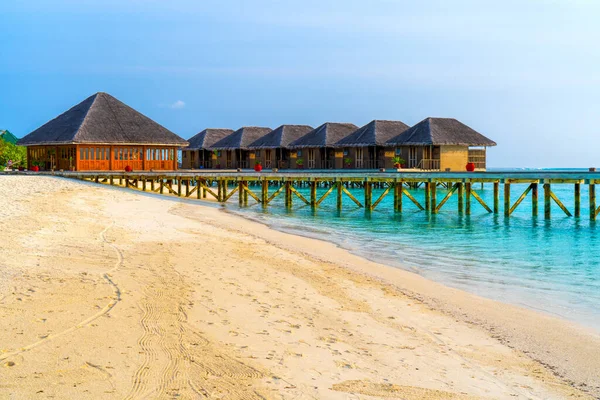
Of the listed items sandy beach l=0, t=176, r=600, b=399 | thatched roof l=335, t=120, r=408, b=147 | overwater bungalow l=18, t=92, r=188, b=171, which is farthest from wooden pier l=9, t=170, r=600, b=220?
sandy beach l=0, t=176, r=600, b=399

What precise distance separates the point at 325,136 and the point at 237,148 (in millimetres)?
10410

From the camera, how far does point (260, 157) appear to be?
61031 millimetres

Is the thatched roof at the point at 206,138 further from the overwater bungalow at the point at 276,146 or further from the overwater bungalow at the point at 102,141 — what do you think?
the overwater bungalow at the point at 102,141

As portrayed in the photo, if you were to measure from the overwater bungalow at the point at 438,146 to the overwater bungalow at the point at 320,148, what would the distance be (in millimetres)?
5874

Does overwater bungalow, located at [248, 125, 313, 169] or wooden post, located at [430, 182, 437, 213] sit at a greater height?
overwater bungalow, located at [248, 125, 313, 169]

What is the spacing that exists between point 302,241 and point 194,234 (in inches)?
127

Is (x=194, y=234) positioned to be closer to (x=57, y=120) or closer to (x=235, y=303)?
(x=235, y=303)

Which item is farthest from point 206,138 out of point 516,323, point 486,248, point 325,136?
point 516,323

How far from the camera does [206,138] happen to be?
215ft

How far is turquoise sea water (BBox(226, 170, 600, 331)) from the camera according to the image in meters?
11.4

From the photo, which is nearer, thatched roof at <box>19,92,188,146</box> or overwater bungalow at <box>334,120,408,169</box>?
thatched roof at <box>19,92,188,146</box>

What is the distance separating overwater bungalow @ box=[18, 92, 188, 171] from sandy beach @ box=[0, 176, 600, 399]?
26.4m

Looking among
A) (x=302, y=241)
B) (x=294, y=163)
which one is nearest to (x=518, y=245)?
→ (x=302, y=241)

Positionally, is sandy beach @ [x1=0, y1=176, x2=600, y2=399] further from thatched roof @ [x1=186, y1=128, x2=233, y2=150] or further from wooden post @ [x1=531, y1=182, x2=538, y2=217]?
thatched roof @ [x1=186, y1=128, x2=233, y2=150]
